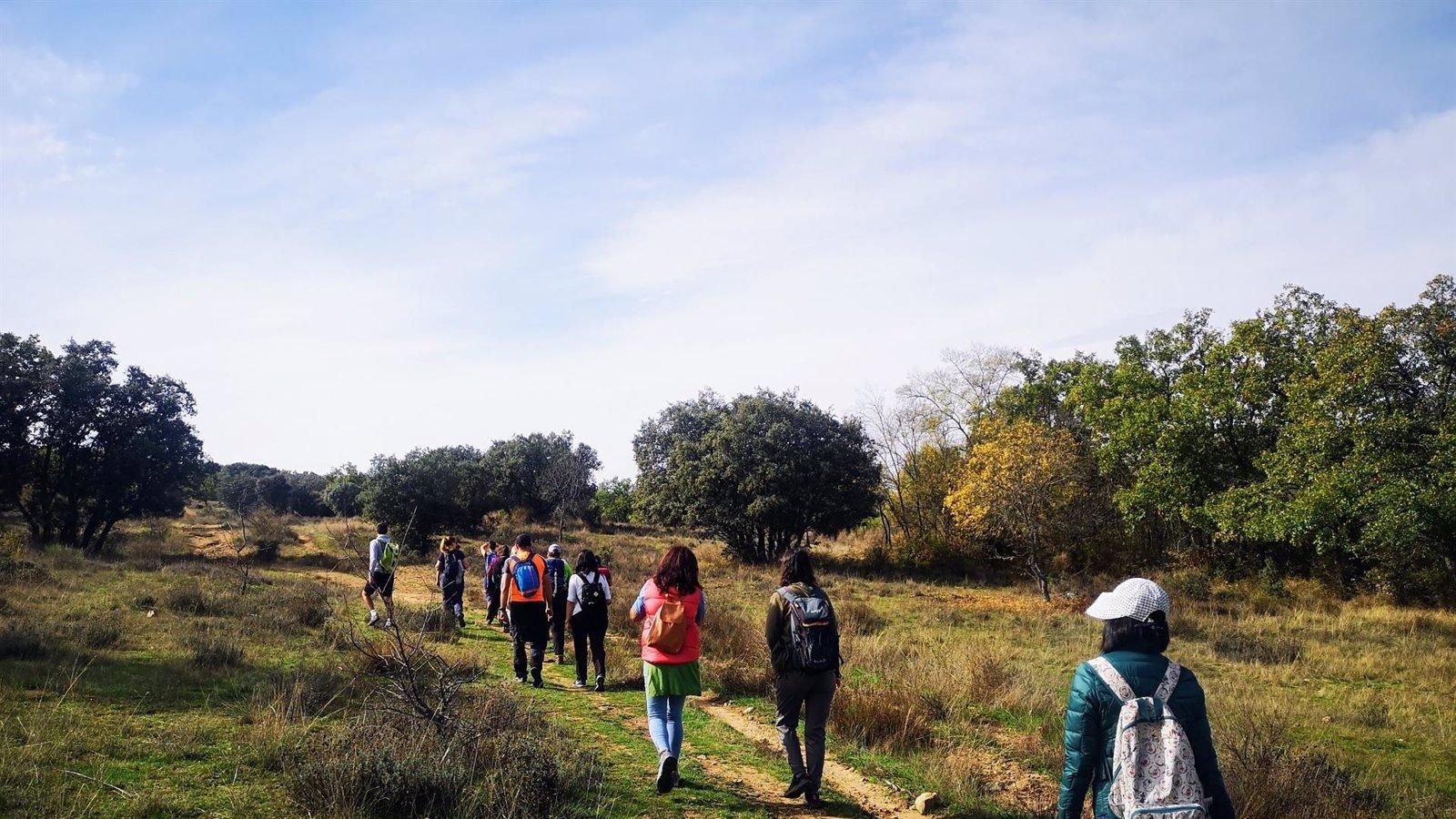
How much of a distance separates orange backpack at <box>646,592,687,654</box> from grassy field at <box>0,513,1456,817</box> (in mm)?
958

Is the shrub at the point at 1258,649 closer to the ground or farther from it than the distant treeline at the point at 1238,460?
closer to the ground

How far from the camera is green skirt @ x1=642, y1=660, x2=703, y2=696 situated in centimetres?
579

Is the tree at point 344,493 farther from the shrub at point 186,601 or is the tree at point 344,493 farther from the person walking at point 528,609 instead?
the person walking at point 528,609

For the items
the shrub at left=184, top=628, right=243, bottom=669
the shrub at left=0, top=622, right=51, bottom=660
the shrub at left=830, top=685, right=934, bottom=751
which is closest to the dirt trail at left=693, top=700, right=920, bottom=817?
the shrub at left=830, top=685, right=934, bottom=751

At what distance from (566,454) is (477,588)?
27611 millimetres

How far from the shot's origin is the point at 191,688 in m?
8.00

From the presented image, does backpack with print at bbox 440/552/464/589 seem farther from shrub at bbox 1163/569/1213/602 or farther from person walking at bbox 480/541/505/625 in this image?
shrub at bbox 1163/569/1213/602

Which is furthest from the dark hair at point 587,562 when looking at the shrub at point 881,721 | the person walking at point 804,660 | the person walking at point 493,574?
the person walking at point 493,574

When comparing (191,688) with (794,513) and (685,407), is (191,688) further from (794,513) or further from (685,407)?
(685,407)

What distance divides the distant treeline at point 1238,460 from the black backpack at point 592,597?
17983 millimetres

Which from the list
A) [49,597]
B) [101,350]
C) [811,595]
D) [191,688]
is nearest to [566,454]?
[101,350]

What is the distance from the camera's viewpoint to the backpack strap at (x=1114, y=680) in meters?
3.19

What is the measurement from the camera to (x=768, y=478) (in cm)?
3123

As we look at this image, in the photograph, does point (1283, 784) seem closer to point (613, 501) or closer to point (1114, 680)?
point (1114, 680)
